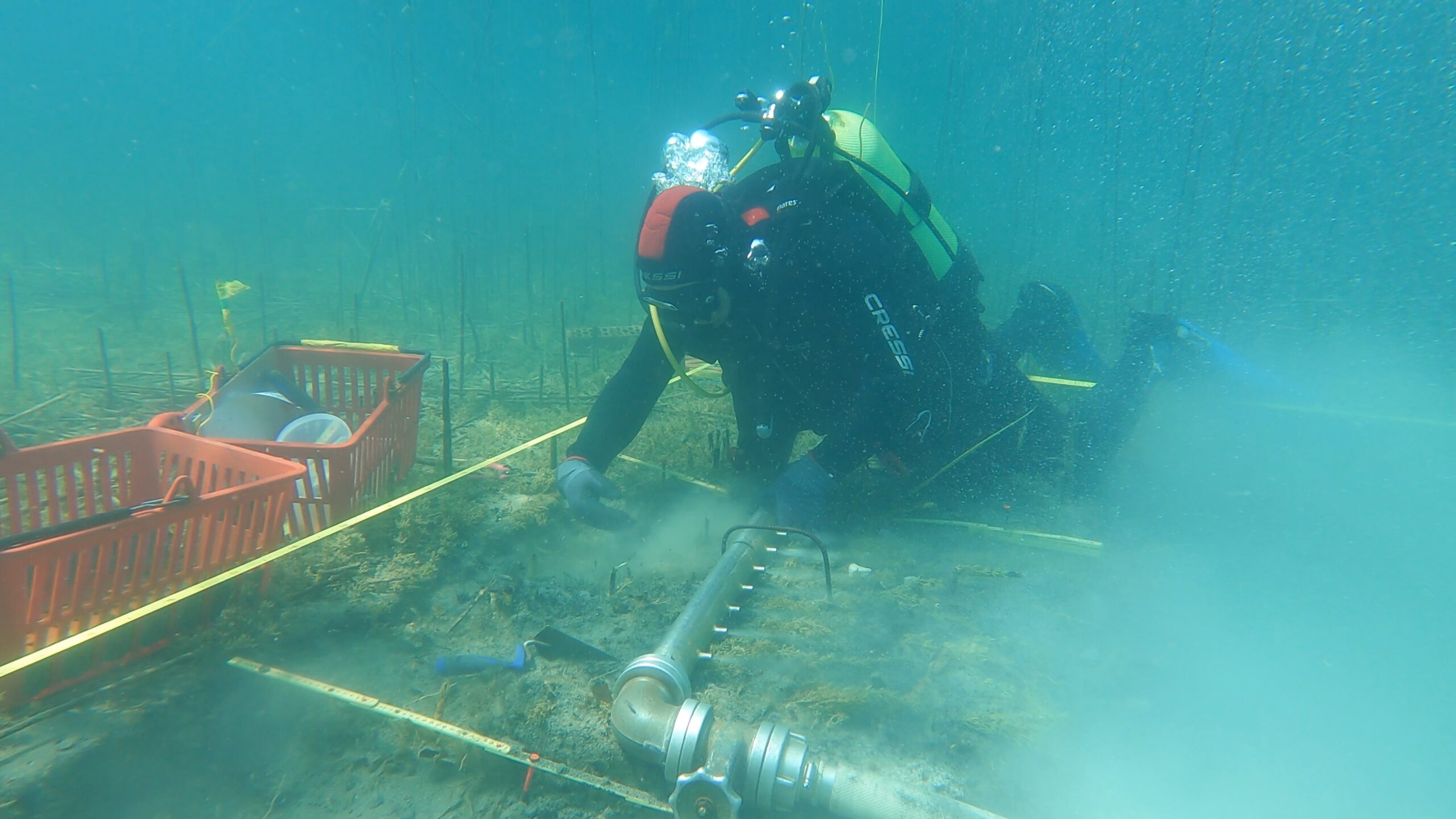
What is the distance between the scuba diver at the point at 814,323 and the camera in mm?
2762

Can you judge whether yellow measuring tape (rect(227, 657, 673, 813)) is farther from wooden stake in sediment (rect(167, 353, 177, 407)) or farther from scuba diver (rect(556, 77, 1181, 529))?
wooden stake in sediment (rect(167, 353, 177, 407))

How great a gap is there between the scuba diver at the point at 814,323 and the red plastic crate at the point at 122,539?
1364 mm

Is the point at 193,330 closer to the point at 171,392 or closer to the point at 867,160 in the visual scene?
the point at 171,392

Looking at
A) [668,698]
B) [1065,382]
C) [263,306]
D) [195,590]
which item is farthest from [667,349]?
[263,306]

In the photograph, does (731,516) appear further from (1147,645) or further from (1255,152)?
(1255,152)

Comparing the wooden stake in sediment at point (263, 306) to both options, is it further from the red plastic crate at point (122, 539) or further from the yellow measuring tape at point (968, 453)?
the yellow measuring tape at point (968, 453)

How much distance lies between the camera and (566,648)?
2215mm

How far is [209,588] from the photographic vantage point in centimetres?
219

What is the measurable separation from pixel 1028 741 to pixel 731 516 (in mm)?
1849

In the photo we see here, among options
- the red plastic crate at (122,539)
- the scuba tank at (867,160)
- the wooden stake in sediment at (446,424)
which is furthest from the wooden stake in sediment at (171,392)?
the scuba tank at (867,160)

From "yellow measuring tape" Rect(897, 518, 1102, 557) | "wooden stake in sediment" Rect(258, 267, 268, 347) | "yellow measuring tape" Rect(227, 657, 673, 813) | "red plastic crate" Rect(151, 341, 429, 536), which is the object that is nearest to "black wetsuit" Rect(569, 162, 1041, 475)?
"yellow measuring tape" Rect(897, 518, 1102, 557)

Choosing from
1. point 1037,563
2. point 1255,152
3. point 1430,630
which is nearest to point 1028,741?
point 1037,563

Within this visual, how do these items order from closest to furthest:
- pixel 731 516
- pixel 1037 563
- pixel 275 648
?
1. pixel 275 648
2. pixel 1037 563
3. pixel 731 516

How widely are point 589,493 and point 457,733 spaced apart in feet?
4.85
